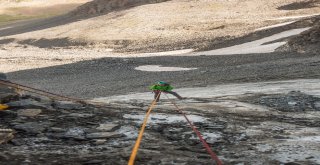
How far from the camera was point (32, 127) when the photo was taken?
315 inches

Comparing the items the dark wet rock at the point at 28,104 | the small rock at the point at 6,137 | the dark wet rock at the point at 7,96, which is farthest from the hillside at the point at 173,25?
the small rock at the point at 6,137

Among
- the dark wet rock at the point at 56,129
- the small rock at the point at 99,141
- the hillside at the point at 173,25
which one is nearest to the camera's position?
the small rock at the point at 99,141

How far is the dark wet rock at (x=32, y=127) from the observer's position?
7837 millimetres

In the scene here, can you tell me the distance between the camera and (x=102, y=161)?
6.38m

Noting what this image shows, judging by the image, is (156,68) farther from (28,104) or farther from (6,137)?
(6,137)

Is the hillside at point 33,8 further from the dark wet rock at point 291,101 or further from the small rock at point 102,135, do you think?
the small rock at point 102,135

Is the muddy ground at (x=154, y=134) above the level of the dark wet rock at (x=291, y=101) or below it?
above

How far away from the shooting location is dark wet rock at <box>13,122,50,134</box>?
309 inches

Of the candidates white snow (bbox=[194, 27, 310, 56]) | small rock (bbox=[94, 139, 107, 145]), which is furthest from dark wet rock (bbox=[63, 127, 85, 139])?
white snow (bbox=[194, 27, 310, 56])

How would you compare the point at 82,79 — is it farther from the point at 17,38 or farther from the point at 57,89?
the point at 17,38

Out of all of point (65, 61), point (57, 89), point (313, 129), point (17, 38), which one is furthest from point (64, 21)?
point (313, 129)

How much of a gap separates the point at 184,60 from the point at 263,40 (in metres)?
7.86

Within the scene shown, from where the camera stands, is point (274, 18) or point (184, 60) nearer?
point (184, 60)

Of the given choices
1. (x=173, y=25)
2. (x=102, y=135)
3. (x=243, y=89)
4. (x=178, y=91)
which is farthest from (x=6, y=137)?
(x=173, y=25)
